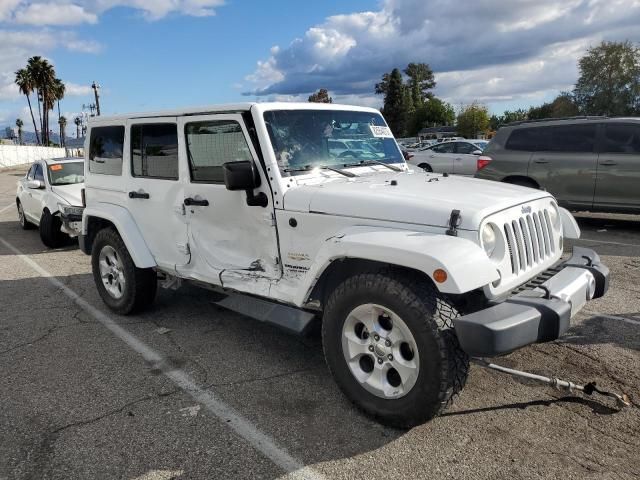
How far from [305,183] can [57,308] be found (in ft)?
11.7

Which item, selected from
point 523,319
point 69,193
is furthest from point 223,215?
point 69,193

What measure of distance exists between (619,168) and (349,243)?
24.5 feet

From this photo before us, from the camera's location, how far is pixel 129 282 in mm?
5105

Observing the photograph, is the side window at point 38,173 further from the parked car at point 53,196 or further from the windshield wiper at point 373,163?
the windshield wiper at point 373,163

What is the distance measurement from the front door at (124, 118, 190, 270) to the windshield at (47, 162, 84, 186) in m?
5.43

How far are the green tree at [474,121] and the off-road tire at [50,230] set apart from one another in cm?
6878

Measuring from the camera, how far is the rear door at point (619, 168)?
28.4 ft

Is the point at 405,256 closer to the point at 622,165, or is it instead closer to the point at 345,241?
the point at 345,241

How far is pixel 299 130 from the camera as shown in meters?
4.04

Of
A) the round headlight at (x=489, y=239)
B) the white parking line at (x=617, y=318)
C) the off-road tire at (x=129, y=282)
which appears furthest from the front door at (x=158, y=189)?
the white parking line at (x=617, y=318)

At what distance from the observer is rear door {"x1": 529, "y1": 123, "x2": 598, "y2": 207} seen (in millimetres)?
9102

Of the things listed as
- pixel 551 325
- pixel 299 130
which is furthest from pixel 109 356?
pixel 551 325

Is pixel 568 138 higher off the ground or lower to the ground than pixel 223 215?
higher

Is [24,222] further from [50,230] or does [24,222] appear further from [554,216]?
[554,216]
